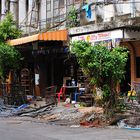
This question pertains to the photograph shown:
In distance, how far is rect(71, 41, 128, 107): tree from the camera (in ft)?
57.0

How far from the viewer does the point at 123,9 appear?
914 inches

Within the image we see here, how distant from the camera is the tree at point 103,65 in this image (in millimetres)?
17359

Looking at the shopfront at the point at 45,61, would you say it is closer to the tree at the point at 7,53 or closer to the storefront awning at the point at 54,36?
the tree at the point at 7,53

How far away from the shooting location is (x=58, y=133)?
15172mm

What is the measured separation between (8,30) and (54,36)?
594cm

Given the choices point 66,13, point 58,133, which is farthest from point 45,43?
point 58,133

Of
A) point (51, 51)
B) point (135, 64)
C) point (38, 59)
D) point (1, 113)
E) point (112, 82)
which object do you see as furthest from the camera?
point (38, 59)

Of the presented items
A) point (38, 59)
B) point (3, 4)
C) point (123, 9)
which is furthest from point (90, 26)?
point (3, 4)

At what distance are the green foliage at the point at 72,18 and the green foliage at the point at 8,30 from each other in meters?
4.38

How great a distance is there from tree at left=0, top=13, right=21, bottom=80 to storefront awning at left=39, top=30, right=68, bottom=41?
3.34m

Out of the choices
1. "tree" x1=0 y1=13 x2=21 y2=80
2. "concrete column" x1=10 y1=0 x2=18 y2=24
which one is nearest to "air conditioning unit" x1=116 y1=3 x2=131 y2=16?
"tree" x1=0 y1=13 x2=21 y2=80

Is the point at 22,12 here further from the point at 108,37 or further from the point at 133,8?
the point at 108,37

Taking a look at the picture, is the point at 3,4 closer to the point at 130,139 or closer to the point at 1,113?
the point at 1,113

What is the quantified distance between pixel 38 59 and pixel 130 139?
54.4 ft
